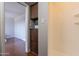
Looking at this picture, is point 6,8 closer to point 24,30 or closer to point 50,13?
point 24,30

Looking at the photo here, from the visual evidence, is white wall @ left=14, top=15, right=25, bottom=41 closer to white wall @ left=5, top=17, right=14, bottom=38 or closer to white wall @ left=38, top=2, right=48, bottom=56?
white wall @ left=5, top=17, right=14, bottom=38

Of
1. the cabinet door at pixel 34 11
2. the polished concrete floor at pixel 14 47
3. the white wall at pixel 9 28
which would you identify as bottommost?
the polished concrete floor at pixel 14 47

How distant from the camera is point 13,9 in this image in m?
0.93

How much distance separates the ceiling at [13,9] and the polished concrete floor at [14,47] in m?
0.23

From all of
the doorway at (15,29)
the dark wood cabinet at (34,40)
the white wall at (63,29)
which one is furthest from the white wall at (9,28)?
the white wall at (63,29)

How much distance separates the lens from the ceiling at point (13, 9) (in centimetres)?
90

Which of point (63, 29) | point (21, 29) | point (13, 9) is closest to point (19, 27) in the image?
point (21, 29)

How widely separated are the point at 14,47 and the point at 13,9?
36 centimetres

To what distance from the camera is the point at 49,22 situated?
3.05ft

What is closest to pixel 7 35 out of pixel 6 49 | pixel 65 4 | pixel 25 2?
pixel 6 49

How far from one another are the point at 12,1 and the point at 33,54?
0.52 meters

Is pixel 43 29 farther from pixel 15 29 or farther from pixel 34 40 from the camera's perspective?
pixel 15 29

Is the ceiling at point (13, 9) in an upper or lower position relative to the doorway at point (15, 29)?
upper

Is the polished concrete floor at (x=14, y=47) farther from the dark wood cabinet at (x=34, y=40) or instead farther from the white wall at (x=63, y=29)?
the white wall at (x=63, y=29)
